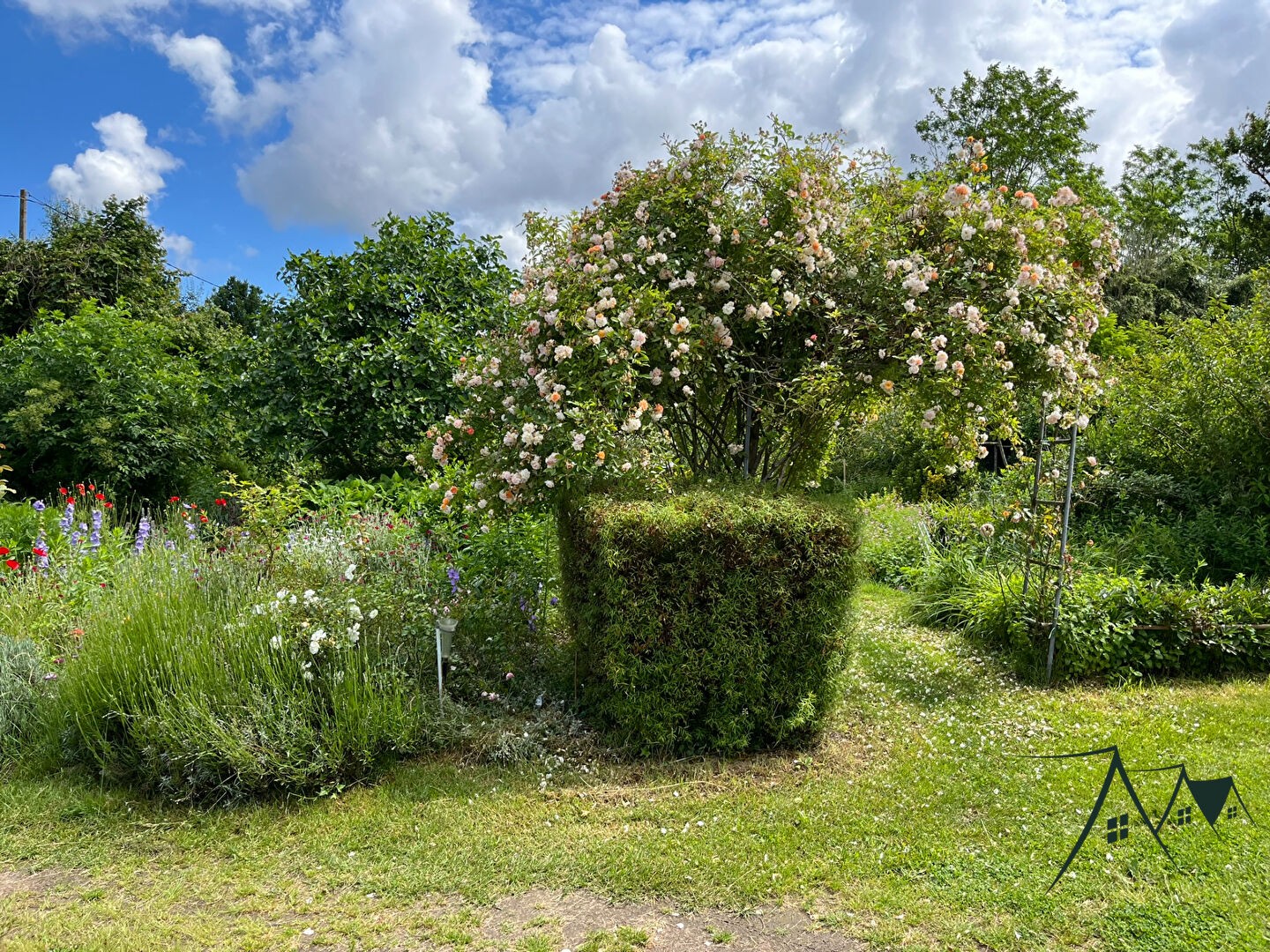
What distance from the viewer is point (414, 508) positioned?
213 inches

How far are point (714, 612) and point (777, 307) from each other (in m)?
1.73

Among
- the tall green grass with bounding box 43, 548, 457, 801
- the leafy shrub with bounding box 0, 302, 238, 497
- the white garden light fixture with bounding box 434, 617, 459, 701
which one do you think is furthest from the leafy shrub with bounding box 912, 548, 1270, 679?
the leafy shrub with bounding box 0, 302, 238, 497

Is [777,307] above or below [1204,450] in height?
above

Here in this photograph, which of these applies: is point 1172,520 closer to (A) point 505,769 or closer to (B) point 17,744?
(A) point 505,769

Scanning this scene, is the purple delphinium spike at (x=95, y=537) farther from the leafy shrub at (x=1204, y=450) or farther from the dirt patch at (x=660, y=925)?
the leafy shrub at (x=1204, y=450)

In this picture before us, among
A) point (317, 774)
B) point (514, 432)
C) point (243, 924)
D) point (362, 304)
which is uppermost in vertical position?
point (362, 304)

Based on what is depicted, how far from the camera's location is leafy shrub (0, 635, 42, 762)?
141 inches

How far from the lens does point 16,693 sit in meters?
3.67

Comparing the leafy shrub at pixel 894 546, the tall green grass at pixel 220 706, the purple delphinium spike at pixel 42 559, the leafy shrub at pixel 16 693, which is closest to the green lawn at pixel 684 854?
the tall green grass at pixel 220 706

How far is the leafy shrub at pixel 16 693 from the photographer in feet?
11.7

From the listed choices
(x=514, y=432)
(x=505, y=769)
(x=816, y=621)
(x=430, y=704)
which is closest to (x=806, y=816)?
(x=816, y=621)

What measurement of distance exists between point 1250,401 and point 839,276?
13.4 ft

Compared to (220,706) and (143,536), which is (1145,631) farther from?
(143,536)

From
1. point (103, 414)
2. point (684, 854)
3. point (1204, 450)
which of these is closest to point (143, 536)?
point (684, 854)
